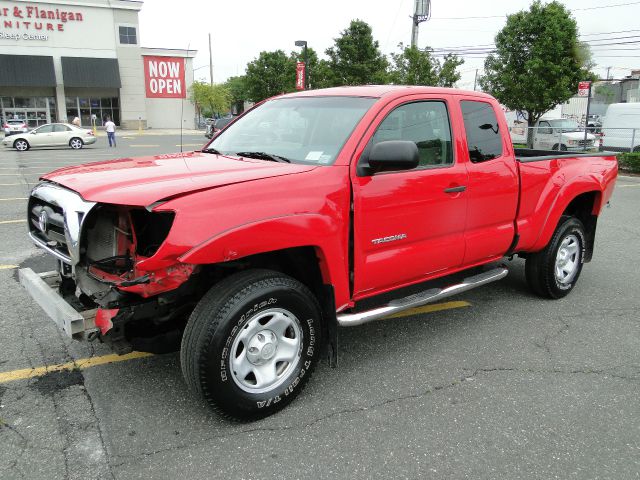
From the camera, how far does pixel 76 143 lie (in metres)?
25.8

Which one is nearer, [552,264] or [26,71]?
[552,264]

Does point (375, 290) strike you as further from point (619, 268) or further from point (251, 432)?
point (619, 268)

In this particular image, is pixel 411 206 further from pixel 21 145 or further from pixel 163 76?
pixel 163 76

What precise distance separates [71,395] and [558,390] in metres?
3.10

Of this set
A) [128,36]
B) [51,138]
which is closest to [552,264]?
[51,138]

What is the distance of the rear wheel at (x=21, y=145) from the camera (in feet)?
78.0

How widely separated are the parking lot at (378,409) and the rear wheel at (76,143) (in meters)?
23.4

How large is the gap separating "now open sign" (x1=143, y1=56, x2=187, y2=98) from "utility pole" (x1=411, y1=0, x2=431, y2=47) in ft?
91.8

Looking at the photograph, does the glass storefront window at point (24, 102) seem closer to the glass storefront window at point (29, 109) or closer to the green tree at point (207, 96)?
the glass storefront window at point (29, 109)

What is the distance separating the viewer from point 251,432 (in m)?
2.96

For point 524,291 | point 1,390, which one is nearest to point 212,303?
point 1,390

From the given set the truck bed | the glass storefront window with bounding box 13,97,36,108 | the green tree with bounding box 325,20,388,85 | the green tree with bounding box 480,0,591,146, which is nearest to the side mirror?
the truck bed

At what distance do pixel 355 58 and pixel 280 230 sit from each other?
85.4 feet

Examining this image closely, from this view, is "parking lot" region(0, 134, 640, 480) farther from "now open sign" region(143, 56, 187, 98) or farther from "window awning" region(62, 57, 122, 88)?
"now open sign" region(143, 56, 187, 98)
